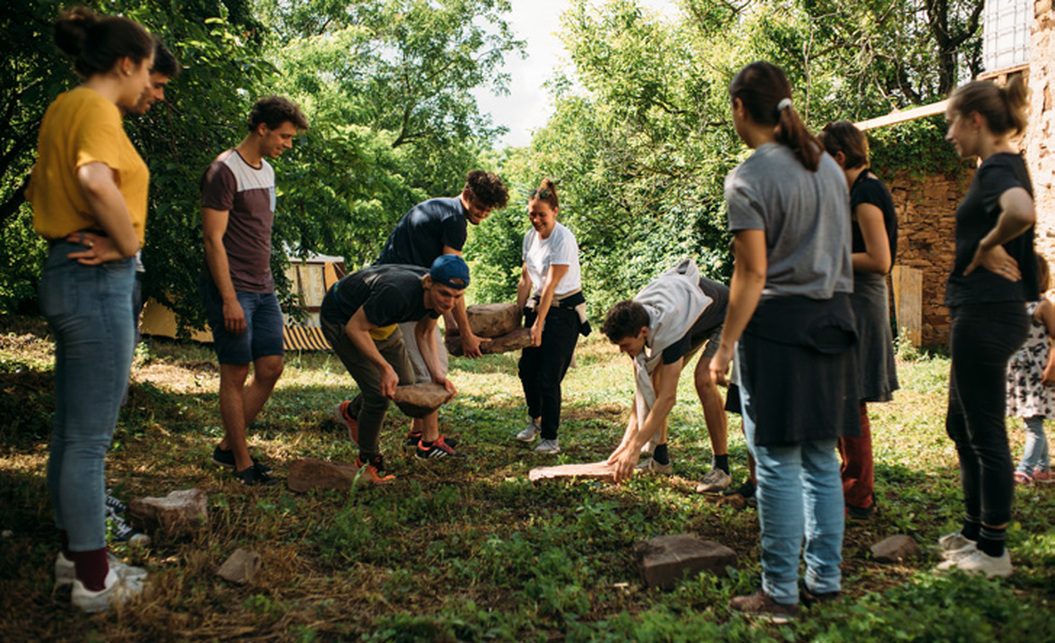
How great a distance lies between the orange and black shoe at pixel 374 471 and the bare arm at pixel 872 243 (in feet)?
9.83

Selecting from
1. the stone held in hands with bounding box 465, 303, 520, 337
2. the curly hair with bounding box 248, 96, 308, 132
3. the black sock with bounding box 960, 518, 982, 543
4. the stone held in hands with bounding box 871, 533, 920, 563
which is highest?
the curly hair with bounding box 248, 96, 308, 132

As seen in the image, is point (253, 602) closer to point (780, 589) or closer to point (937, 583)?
point (780, 589)

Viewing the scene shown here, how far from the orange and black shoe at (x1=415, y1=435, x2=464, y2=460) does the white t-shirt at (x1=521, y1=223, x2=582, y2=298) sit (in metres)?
1.45

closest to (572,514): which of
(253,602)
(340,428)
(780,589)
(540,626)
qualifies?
(540,626)

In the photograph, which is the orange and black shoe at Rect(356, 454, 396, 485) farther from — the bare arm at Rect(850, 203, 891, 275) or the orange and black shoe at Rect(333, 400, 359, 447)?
the bare arm at Rect(850, 203, 891, 275)

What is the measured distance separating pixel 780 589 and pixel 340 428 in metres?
4.50

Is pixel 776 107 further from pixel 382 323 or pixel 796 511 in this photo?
pixel 382 323

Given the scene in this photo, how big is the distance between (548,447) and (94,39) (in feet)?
13.2

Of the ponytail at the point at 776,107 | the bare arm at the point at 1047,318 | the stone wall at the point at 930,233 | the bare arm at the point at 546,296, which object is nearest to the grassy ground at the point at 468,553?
the bare arm at the point at 1047,318

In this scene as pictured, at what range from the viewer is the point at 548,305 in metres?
5.64

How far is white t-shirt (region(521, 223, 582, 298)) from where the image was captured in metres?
5.60

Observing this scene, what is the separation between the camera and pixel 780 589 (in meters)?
2.67

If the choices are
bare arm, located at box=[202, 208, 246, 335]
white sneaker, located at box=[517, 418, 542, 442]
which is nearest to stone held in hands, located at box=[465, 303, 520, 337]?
white sneaker, located at box=[517, 418, 542, 442]

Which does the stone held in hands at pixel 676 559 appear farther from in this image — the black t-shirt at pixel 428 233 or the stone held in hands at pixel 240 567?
the black t-shirt at pixel 428 233
